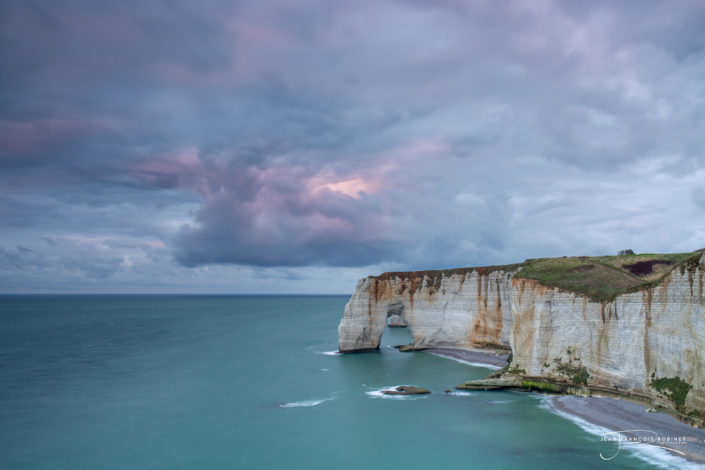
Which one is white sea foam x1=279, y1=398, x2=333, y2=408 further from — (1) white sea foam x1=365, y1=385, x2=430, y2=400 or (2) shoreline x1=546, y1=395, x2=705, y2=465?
(2) shoreline x1=546, y1=395, x2=705, y2=465

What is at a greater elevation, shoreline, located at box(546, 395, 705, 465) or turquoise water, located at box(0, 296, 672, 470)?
shoreline, located at box(546, 395, 705, 465)

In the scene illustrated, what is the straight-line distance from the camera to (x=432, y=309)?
62594 millimetres

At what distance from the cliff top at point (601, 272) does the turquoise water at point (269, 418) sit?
10.3 metres

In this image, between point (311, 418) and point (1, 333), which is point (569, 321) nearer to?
point (311, 418)

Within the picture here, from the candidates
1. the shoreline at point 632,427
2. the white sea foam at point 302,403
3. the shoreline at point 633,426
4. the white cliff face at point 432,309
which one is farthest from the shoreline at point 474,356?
the white sea foam at point 302,403

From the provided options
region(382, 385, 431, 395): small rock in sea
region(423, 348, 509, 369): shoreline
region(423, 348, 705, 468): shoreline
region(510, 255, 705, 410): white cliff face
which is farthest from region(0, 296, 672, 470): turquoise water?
region(510, 255, 705, 410): white cliff face

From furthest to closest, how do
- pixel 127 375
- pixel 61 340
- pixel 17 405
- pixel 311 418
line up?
pixel 61 340 < pixel 127 375 < pixel 17 405 < pixel 311 418

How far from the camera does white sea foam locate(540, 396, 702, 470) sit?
23.5 m

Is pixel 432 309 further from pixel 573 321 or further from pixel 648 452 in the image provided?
pixel 648 452

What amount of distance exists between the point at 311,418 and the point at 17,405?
1011 inches

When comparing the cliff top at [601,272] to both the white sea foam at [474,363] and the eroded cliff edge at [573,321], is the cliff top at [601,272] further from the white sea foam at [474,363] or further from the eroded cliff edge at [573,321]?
the white sea foam at [474,363]

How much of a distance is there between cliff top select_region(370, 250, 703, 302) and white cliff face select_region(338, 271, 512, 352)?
27.3 feet

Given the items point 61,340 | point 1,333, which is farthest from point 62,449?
point 1,333

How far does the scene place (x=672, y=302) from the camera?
30.0 metres
